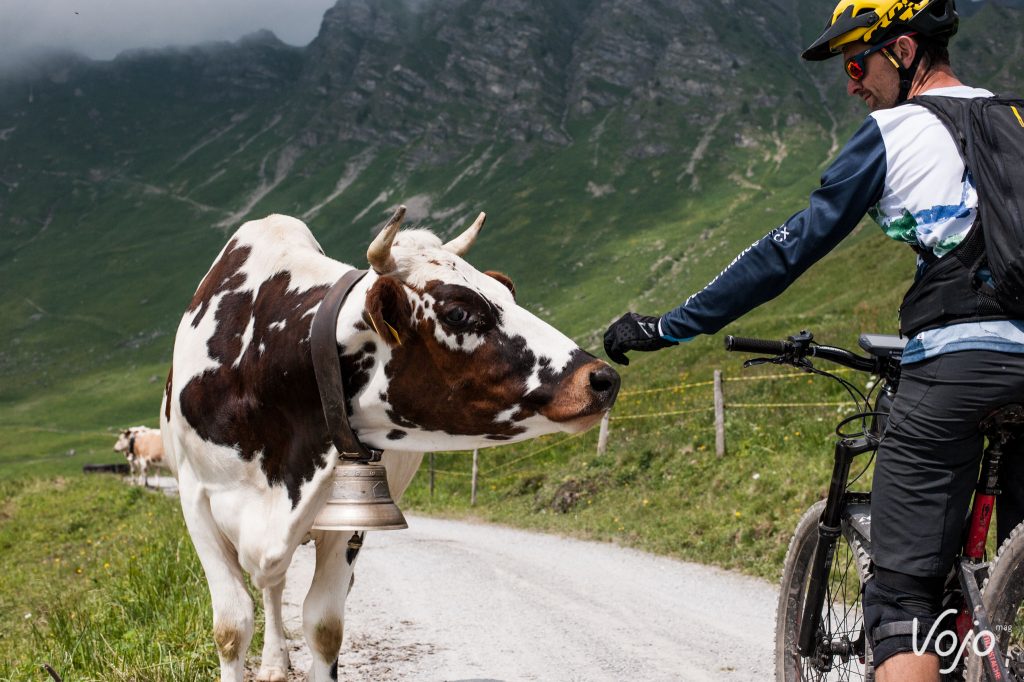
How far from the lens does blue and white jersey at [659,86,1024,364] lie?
10.1ft

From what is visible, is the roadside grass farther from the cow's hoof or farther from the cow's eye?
the cow's eye

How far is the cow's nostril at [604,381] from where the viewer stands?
351 centimetres

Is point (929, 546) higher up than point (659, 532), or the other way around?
point (929, 546)

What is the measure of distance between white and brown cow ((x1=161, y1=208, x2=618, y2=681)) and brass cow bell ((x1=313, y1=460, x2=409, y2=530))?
0.51 feet

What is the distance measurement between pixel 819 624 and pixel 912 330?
193cm

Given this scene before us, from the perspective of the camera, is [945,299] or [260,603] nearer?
[945,299]

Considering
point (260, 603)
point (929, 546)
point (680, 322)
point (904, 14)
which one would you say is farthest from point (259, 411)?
point (260, 603)

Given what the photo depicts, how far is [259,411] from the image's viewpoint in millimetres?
4457

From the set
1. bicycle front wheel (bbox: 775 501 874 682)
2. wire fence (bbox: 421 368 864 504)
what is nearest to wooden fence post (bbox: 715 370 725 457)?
wire fence (bbox: 421 368 864 504)

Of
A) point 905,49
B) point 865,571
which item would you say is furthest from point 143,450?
point 905,49

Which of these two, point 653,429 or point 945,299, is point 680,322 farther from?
point 653,429

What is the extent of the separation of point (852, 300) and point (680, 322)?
3450cm

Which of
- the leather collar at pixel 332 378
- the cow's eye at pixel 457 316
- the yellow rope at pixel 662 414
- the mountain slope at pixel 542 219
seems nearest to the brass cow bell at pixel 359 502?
the leather collar at pixel 332 378

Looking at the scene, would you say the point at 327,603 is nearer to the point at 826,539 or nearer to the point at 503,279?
the point at 503,279
